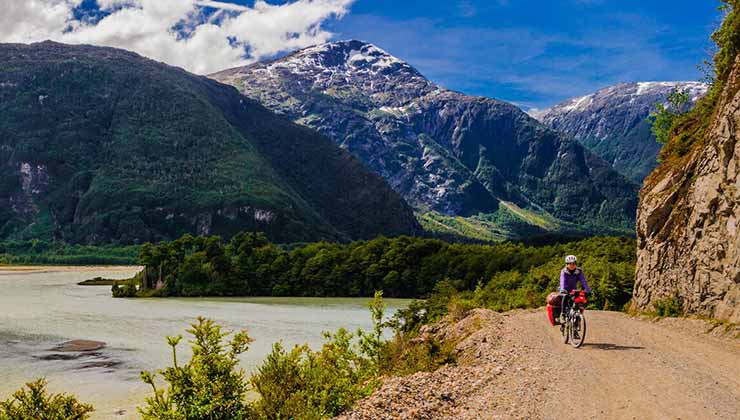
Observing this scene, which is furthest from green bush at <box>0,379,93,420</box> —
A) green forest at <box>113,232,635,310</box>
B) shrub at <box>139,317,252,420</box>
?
green forest at <box>113,232,635,310</box>

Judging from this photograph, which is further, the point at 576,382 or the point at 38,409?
the point at 38,409

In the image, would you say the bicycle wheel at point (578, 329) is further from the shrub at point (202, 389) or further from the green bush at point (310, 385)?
the shrub at point (202, 389)

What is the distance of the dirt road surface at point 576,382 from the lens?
38.4 feet

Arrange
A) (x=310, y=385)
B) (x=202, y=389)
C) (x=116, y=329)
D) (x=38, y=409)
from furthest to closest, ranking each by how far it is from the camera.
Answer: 1. (x=116, y=329)
2. (x=310, y=385)
3. (x=38, y=409)
4. (x=202, y=389)

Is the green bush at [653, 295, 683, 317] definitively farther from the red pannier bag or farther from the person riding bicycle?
the person riding bicycle

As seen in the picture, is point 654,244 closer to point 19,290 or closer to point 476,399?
point 476,399

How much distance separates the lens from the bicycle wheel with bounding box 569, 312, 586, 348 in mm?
18844

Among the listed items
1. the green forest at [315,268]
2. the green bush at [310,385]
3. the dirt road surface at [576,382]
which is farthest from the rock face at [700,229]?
the green forest at [315,268]

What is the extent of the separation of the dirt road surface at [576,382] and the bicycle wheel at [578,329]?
0.40m

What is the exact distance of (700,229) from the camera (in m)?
24.5

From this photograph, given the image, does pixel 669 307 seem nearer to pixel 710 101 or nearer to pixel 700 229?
pixel 700 229

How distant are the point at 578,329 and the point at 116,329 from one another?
169 ft

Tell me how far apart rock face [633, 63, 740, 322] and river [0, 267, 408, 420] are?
18.7 meters

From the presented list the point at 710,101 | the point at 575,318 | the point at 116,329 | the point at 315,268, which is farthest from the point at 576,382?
the point at 315,268
